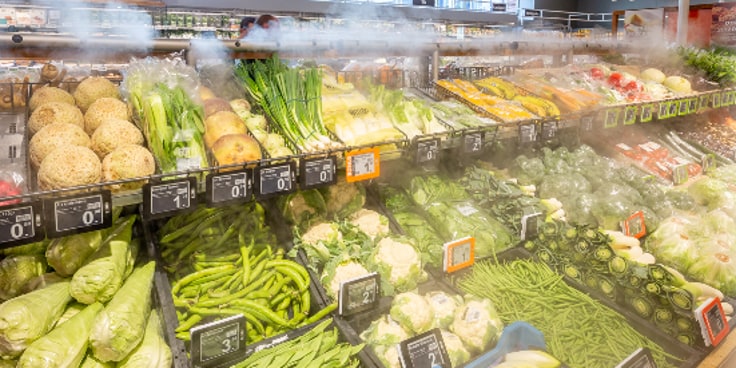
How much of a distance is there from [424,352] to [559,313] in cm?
72

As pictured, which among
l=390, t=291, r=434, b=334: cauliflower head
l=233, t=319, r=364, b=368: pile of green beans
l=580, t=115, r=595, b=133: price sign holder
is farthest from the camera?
l=580, t=115, r=595, b=133: price sign holder

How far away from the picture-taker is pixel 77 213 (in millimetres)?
1271

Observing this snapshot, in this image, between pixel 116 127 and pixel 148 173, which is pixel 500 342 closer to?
pixel 148 173

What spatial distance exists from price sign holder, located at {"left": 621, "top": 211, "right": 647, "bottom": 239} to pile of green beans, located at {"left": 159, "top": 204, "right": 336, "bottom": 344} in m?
1.66

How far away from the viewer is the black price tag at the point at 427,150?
197 cm

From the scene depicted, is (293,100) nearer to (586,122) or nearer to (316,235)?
(316,235)

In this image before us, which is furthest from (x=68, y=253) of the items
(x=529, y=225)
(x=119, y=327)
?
(x=529, y=225)

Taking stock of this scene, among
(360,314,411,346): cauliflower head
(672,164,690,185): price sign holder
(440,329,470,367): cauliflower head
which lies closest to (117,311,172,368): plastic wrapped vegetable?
(360,314,411,346): cauliflower head

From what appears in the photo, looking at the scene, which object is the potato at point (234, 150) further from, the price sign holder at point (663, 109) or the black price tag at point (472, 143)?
the price sign holder at point (663, 109)

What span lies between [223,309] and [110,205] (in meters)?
Result: 0.55

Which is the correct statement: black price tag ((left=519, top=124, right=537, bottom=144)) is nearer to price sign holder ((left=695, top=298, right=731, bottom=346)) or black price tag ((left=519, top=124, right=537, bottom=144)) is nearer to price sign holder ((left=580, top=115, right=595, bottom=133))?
price sign holder ((left=580, top=115, right=595, bottom=133))

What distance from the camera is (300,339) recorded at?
161 cm

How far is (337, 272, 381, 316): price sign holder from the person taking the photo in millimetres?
1681

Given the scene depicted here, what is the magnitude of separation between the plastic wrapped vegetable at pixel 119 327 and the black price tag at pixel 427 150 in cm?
113
